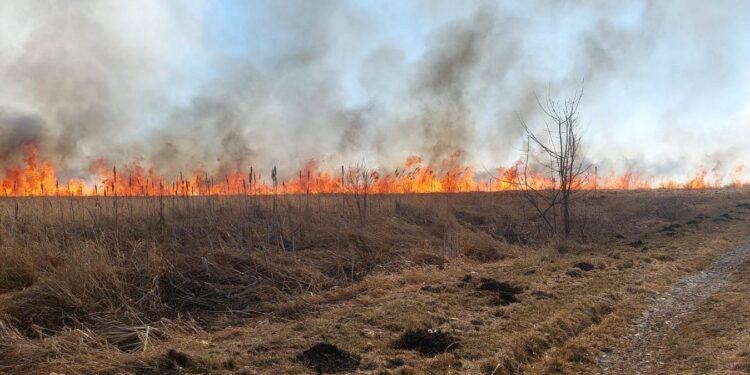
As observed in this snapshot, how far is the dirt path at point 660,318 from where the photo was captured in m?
5.76

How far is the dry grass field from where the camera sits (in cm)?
566

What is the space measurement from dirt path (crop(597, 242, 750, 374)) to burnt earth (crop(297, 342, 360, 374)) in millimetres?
3086

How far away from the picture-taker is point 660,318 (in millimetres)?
7664

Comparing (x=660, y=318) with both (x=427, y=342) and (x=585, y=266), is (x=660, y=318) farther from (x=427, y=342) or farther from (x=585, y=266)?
(x=427, y=342)

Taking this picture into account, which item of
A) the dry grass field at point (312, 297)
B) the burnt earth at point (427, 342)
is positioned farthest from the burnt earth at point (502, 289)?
the burnt earth at point (427, 342)

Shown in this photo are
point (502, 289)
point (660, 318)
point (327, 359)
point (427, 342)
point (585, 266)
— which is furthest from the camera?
point (585, 266)

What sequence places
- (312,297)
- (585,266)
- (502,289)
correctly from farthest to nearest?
(585,266)
(502,289)
(312,297)

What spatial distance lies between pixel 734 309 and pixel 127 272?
11.1 metres

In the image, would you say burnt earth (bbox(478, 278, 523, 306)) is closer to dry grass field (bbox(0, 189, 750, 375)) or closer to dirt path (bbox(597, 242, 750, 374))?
dry grass field (bbox(0, 189, 750, 375))

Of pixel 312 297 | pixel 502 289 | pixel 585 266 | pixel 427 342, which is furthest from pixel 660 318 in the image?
pixel 312 297

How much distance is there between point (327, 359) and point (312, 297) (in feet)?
10.8

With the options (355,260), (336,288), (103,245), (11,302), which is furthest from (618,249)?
(11,302)

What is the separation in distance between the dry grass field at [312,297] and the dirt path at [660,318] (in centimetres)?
16

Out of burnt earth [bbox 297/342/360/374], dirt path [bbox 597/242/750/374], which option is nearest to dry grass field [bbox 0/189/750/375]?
burnt earth [bbox 297/342/360/374]
